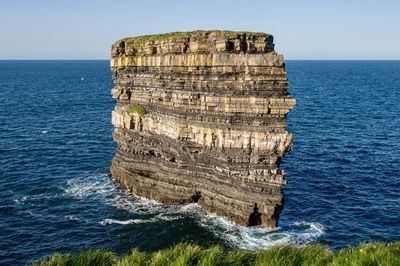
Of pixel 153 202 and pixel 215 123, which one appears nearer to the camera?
pixel 215 123

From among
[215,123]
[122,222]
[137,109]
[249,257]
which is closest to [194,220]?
[122,222]

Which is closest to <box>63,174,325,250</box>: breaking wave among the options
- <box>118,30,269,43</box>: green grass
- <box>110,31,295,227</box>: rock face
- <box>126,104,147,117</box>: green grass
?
<box>110,31,295,227</box>: rock face

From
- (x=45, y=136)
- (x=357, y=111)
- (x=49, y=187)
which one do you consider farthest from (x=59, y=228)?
(x=357, y=111)

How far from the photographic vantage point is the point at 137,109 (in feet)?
147

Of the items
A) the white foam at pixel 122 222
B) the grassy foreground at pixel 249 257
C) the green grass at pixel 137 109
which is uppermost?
the green grass at pixel 137 109

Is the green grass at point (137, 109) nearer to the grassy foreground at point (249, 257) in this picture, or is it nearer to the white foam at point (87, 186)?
the white foam at point (87, 186)

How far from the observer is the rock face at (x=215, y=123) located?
35.3 metres

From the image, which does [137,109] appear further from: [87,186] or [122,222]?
[122,222]

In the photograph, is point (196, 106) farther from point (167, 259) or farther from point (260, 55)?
point (167, 259)

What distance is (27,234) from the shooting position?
35250 millimetres

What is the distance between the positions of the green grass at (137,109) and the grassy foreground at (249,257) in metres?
27.1

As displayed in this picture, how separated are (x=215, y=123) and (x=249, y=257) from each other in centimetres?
2044

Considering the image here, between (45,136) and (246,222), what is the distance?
41.6m

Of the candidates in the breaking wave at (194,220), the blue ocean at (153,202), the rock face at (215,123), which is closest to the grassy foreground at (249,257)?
the breaking wave at (194,220)
